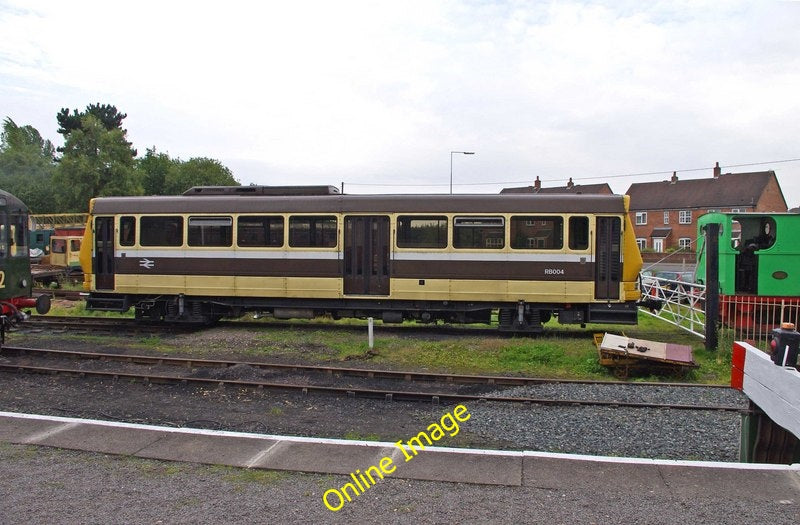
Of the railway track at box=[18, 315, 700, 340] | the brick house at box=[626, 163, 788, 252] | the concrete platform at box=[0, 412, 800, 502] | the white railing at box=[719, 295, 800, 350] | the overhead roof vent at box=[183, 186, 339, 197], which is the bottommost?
the concrete platform at box=[0, 412, 800, 502]

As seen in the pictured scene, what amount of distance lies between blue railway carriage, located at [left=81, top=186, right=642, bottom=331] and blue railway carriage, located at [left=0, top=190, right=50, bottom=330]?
5.60 feet

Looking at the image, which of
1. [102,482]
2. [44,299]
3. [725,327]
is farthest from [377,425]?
[725,327]

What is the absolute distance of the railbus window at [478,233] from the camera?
1277 centimetres

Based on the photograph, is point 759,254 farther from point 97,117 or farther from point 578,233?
point 97,117

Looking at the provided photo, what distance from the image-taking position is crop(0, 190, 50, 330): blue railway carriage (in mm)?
11746

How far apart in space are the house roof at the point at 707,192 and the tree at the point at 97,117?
5233 centimetres

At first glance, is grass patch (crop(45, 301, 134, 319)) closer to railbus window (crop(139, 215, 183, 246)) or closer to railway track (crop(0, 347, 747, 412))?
A: railbus window (crop(139, 215, 183, 246))

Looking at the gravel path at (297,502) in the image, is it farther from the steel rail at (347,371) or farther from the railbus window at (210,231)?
the railbus window at (210,231)

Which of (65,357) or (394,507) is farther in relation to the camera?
(65,357)

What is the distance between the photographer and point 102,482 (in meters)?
5.11

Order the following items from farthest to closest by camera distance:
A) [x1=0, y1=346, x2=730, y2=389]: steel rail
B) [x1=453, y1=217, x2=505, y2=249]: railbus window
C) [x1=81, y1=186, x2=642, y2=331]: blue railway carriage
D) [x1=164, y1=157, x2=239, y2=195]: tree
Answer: [x1=164, y1=157, x2=239, y2=195]: tree
[x1=453, y1=217, x2=505, y2=249]: railbus window
[x1=81, y1=186, x2=642, y2=331]: blue railway carriage
[x1=0, y1=346, x2=730, y2=389]: steel rail

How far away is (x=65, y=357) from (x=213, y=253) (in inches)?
152

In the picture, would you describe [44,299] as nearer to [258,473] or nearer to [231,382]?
[231,382]

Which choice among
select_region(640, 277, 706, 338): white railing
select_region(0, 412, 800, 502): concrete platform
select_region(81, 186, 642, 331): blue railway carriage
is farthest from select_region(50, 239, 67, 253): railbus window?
select_region(640, 277, 706, 338): white railing
